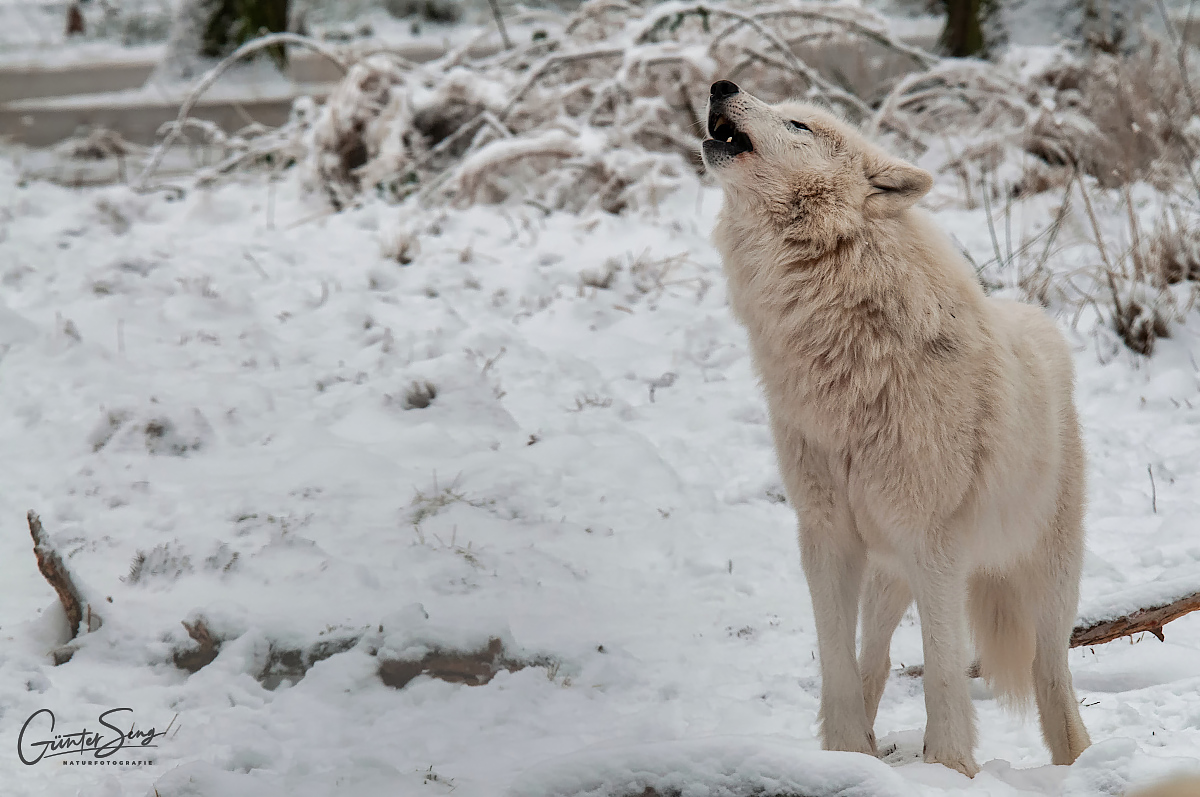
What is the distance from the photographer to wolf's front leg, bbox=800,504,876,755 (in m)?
2.78

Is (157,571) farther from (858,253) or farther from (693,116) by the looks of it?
(693,116)

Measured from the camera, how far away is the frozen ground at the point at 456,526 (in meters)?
2.64

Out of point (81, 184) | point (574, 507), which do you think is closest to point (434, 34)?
point (81, 184)

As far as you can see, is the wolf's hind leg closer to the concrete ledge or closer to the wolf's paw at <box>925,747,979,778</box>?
the wolf's paw at <box>925,747,979,778</box>

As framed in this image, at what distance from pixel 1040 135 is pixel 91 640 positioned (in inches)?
303

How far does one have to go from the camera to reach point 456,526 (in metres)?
3.71

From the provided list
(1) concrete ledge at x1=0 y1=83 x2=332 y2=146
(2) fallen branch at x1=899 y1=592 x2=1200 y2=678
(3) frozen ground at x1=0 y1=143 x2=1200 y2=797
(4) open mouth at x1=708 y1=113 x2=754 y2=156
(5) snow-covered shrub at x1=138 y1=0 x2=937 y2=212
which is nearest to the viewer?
(3) frozen ground at x1=0 y1=143 x2=1200 y2=797

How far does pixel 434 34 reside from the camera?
24703 mm

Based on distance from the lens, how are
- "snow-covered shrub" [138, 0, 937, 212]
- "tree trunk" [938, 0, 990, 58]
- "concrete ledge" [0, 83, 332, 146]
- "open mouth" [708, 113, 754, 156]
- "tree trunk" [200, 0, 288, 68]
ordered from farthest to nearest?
1. "tree trunk" [200, 0, 288, 68]
2. "tree trunk" [938, 0, 990, 58]
3. "concrete ledge" [0, 83, 332, 146]
4. "snow-covered shrub" [138, 0, 937, 212]
5. "open mouth" [708, 113, 754, 156]

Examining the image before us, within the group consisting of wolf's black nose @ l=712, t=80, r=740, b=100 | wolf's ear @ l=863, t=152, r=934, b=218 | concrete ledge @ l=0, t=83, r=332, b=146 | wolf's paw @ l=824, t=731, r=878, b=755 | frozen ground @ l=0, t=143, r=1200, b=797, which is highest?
wolf's black nose @ l=712, t=80, r=740, b=100

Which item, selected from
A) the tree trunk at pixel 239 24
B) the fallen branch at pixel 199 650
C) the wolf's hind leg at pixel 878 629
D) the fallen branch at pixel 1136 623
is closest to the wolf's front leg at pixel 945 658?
the fallen branch at pixel 1136 623

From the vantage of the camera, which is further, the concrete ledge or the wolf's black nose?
the concrete ledge

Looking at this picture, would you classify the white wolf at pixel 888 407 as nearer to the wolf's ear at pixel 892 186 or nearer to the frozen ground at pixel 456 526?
→ the wolf's ear at pixel 892 186

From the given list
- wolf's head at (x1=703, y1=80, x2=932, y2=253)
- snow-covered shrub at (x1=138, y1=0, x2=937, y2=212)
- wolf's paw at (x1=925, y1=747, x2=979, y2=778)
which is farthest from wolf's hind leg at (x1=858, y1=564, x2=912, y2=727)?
snow-covered shrub at (x1=138, y1=0, x2=937, y2=212)
